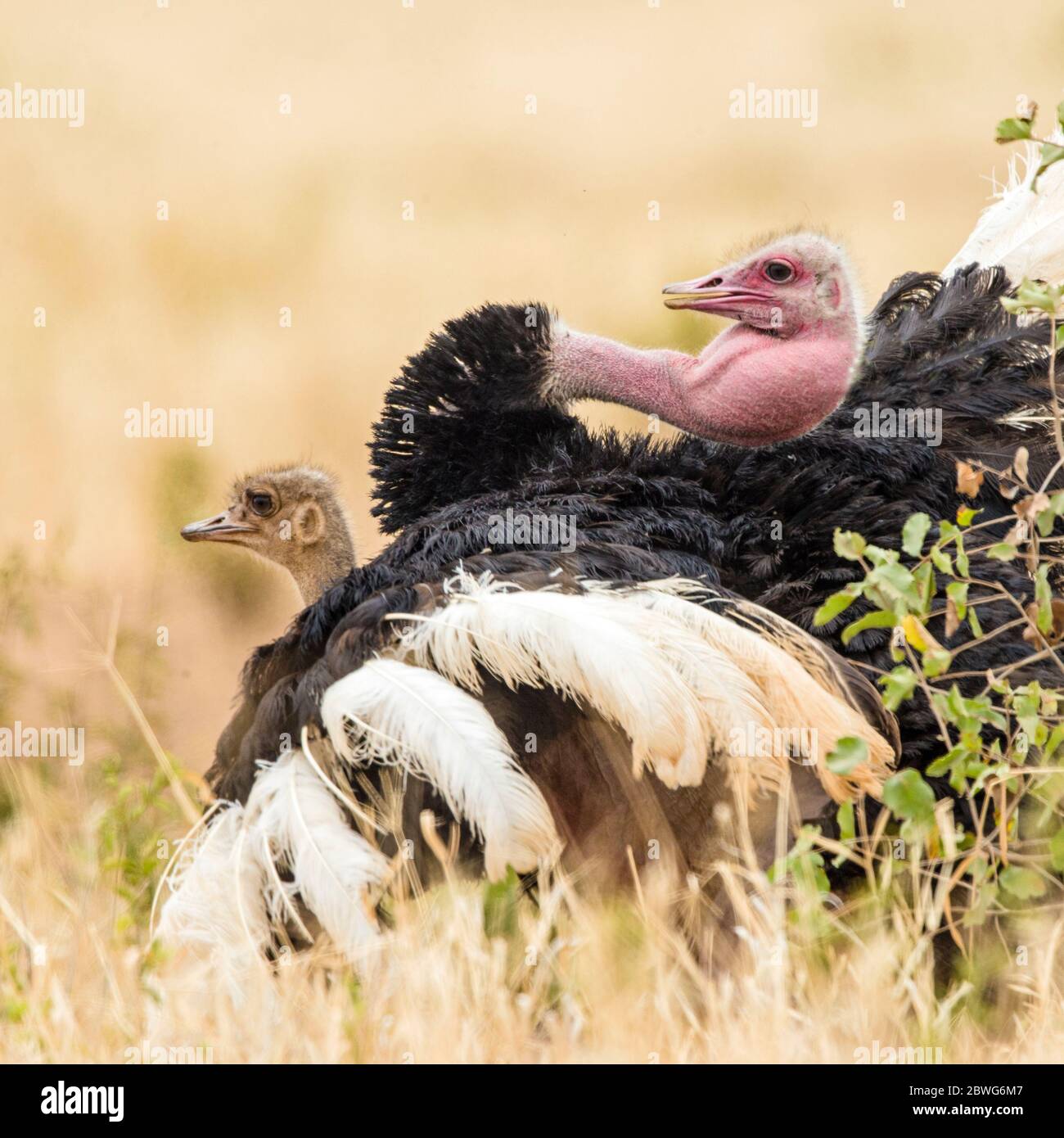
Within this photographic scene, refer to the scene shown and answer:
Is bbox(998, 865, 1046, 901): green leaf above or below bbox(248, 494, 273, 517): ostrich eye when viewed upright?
below

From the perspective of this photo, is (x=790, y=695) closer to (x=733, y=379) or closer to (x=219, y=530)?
(x=733, y=379)

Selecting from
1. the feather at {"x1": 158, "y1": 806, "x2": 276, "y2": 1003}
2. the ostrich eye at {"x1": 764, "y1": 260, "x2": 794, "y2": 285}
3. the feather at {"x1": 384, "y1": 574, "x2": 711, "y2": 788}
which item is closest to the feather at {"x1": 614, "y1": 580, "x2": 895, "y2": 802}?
the feather at {"x1": 384, "y1": 574, "x2": 711, "y2": 788}

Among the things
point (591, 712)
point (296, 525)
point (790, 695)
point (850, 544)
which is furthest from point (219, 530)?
point (850, 544)

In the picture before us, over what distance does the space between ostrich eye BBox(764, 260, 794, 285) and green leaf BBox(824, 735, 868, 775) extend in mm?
1946

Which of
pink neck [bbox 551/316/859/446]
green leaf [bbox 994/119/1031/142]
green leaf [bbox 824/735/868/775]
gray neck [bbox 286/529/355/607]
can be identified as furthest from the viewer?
gray neck [bbox 286/529/355/607]

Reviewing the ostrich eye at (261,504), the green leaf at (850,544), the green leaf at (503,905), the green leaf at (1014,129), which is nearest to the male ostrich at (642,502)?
the green leaf at (503,905)

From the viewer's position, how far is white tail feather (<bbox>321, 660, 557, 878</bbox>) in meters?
4.03

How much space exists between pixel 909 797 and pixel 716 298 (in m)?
2.01

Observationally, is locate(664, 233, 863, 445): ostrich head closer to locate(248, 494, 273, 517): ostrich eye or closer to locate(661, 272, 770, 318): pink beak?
locate(661, 272, 770, 318): pink beak

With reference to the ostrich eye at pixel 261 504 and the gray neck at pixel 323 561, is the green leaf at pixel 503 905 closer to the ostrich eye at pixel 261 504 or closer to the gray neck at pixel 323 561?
the gray neck at pixel 323 561

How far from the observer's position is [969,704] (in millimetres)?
4109

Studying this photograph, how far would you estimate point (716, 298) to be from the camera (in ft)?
18.0

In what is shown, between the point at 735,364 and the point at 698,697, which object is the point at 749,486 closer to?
the point at 735,364
